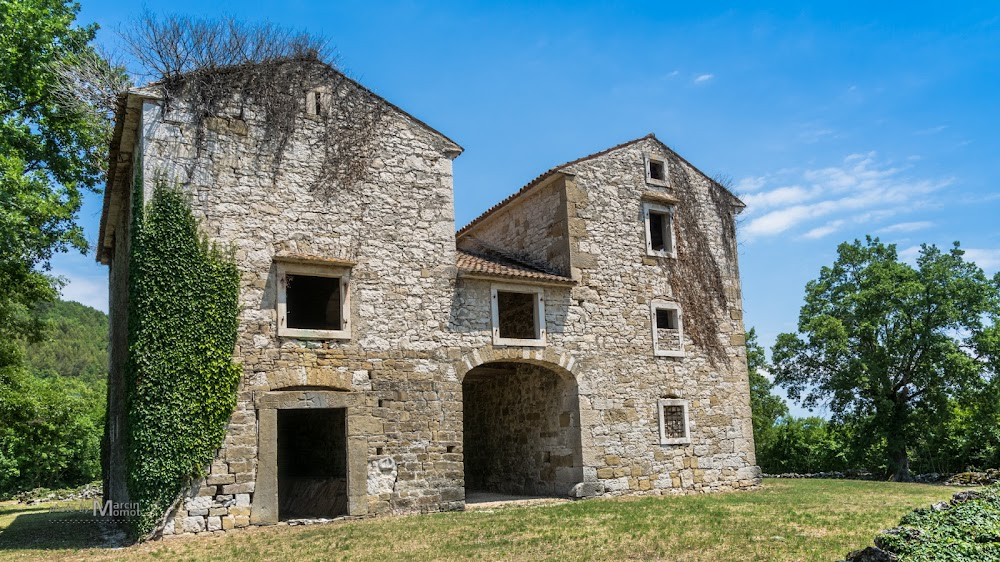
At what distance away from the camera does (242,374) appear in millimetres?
12500

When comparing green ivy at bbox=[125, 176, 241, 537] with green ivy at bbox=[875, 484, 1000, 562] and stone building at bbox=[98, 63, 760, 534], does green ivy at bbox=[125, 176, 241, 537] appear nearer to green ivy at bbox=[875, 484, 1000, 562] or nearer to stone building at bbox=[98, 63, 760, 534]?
stone building at bbox=[98, 63, 760, 534]

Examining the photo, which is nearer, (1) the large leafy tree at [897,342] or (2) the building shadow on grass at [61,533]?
(2) the building shadow on grass at [61,533]

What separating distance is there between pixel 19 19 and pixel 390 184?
10.4 metres

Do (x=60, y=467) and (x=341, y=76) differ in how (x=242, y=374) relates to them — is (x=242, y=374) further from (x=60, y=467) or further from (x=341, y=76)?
(x=60, y=467)

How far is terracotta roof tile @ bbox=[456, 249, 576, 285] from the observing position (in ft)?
49.6

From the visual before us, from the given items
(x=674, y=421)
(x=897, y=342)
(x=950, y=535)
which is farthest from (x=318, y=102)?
(x=897, y=342)

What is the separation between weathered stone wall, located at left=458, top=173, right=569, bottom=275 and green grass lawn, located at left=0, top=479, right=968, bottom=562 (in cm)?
567

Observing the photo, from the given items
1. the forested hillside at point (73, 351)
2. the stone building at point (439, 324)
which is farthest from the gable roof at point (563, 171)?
the forested hillside at point (73, 351)

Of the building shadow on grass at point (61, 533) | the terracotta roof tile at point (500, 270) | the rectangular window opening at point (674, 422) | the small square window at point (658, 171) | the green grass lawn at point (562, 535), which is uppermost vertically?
the small square window at point (658, 171)

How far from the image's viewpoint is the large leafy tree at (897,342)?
2158 centimetres

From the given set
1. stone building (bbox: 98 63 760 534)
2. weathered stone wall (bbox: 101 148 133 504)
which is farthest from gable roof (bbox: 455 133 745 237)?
weathered stone wall (bbox: 101 148 133 504)

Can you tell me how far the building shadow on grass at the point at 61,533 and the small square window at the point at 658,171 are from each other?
542 inches

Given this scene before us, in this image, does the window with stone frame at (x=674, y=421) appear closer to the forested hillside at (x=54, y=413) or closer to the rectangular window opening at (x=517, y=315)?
the rectangular window opening at (x=517, y=315)

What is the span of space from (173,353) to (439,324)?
15.9 ft
